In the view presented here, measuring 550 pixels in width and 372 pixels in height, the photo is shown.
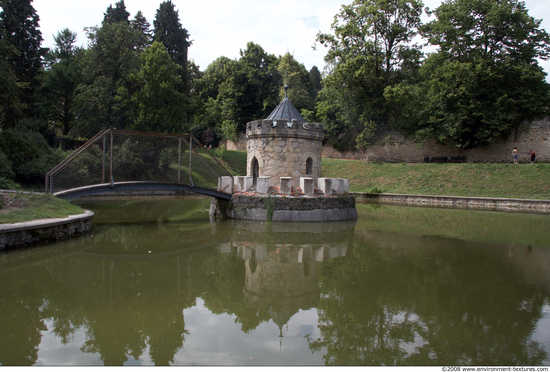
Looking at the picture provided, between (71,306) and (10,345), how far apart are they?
1143 mm

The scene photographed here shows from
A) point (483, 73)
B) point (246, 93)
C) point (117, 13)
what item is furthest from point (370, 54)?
point (117, 13)

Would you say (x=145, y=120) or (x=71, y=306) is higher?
(x=145, y=120)

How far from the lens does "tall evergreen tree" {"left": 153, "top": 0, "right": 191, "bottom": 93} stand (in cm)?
3459

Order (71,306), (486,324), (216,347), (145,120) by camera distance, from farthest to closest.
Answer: (145,120)
(71,306)
(486,324)
(216,347)

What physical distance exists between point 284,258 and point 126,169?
15.2m

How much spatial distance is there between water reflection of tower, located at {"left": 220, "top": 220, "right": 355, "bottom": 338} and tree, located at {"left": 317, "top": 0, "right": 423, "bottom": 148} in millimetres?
20872

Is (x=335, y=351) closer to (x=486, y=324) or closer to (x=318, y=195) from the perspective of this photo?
(x=486, y=324)

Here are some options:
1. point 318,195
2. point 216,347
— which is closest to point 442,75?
point 318,195

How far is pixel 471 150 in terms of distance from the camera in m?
28.8

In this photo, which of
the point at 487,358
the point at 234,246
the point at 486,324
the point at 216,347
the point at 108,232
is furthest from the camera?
the point at 108,232

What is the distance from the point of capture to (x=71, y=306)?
4.82 m

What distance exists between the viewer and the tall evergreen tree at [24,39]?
25.3 m

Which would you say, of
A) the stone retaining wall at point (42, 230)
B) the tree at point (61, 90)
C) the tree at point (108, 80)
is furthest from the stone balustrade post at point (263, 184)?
the tree at point (61, 90)

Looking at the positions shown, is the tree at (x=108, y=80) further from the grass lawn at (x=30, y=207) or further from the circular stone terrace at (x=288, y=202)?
the grass lawn at (x=30, y=207)
